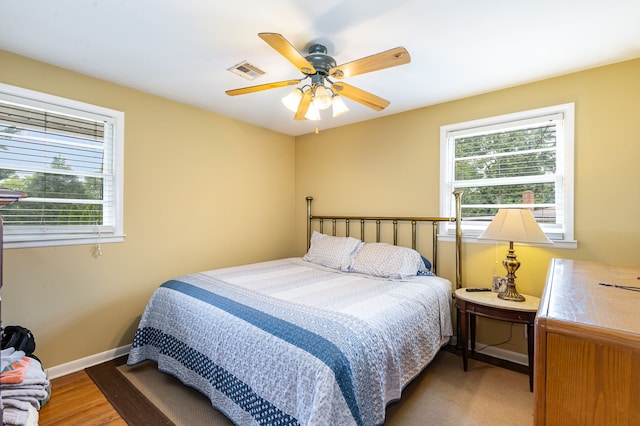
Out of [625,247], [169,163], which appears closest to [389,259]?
[625,247]

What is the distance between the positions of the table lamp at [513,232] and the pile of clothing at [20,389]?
3011 millimetres

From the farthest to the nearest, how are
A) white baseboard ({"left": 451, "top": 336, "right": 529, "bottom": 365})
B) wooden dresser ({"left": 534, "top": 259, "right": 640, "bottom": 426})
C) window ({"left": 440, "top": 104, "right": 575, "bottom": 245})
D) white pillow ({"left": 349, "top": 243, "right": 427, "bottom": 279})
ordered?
white pillow ({"left": 349, "top": 243, "right": 427, "bottom": 279}) < white baseboard ({"left": 451, "top": 336, "right": 529, "bottom": 365}) < window ({"left": 440, "top": 104, "right": 575, "bottom": 245}) < wooden dresser ({"left": 534, "top": 259, "right": 640, "bottom": 426})

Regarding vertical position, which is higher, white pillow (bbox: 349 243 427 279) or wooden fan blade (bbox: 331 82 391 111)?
wooden fan blade (bbox: 331 82 391 111)

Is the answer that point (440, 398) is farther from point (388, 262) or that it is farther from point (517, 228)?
point (517, 228)

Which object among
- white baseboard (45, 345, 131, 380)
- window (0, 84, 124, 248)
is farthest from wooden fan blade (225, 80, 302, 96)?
white baseboard (45, 345, 131, 380)

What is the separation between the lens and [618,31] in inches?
73.1

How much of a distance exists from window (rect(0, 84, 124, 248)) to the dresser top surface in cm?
309

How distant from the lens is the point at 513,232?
226 centimetres

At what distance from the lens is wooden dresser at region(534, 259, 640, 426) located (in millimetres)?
620

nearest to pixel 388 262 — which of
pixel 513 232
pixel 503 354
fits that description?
pixel 513 232

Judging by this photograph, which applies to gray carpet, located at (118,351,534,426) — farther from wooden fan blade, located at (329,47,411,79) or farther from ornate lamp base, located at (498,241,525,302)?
wooden fan blade, located at (329,47,411,79)

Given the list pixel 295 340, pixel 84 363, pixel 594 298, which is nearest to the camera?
pixel 594 298

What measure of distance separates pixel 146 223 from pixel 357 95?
228cm

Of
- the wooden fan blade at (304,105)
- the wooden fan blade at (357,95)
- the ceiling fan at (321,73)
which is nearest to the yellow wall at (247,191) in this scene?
the wooden fan blade at (357,95)
